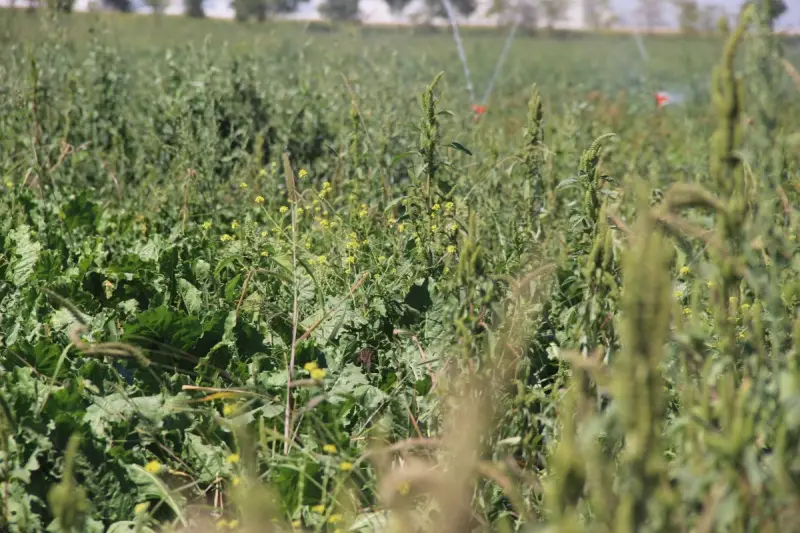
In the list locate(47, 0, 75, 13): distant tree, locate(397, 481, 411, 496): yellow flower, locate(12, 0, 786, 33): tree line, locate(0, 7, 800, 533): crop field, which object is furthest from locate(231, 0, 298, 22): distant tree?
locate(397, 481, 411, 496): yellow flower

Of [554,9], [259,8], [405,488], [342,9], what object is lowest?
[405,488]

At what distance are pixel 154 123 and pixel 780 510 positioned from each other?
444 centimetres

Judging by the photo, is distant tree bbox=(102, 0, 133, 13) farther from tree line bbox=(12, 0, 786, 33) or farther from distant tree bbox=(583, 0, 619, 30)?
distant tree bbox=(583, 0, 619, 30)

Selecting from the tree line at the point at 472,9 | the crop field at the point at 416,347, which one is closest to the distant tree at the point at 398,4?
the tree line at the point at 472,9

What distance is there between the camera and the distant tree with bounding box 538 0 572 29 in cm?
1922

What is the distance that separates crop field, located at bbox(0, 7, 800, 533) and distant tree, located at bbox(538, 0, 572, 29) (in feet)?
51.3

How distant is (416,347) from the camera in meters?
2.62

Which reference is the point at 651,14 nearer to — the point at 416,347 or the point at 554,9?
the point at 554,9

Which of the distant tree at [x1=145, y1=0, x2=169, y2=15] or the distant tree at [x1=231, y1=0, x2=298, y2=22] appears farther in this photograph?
the distant tree at [x1=231, y1=0, x2=298, y2=22]

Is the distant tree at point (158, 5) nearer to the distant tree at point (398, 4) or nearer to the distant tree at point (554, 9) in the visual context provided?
the distant tree at point (398, 4)

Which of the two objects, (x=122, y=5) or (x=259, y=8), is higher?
(x=259, y=8)

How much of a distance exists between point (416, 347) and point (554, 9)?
19.8 m

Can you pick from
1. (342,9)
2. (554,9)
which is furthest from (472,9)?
(554,9)

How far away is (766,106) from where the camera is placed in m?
1.52
